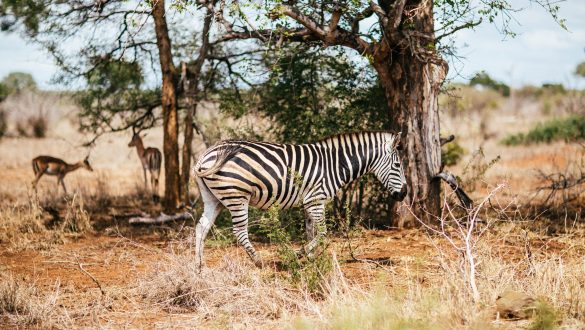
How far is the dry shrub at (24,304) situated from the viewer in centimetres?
605

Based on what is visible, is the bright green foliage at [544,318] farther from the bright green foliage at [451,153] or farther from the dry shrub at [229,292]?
the bright green foliage at [451,153]

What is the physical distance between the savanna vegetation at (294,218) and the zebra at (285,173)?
12.2 inches

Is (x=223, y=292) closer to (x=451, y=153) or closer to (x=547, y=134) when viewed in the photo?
(x=451, y=153)

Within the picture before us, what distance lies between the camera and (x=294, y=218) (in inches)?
414

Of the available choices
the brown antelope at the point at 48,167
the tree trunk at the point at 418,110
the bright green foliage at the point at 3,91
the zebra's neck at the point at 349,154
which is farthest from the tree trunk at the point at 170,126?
the bright green foliage at the point at 3,91

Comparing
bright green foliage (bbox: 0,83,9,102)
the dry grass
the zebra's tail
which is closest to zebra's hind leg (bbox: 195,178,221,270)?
the zebra's tail

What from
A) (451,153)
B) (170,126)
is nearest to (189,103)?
(170,126)

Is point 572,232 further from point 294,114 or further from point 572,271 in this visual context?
point 294,114

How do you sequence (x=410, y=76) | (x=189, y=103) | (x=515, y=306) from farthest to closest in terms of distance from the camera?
(x=189, y=103)
(x=410, y=76)
(x=515, y=306)

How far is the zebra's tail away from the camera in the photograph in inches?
296

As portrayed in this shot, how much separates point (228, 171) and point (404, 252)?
9.03 ft

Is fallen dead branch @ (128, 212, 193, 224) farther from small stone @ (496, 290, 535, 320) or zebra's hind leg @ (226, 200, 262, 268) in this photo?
small stone @ (496, 290, 535, 320)

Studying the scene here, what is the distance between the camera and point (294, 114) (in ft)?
36.6

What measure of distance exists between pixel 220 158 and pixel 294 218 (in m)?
3.21
